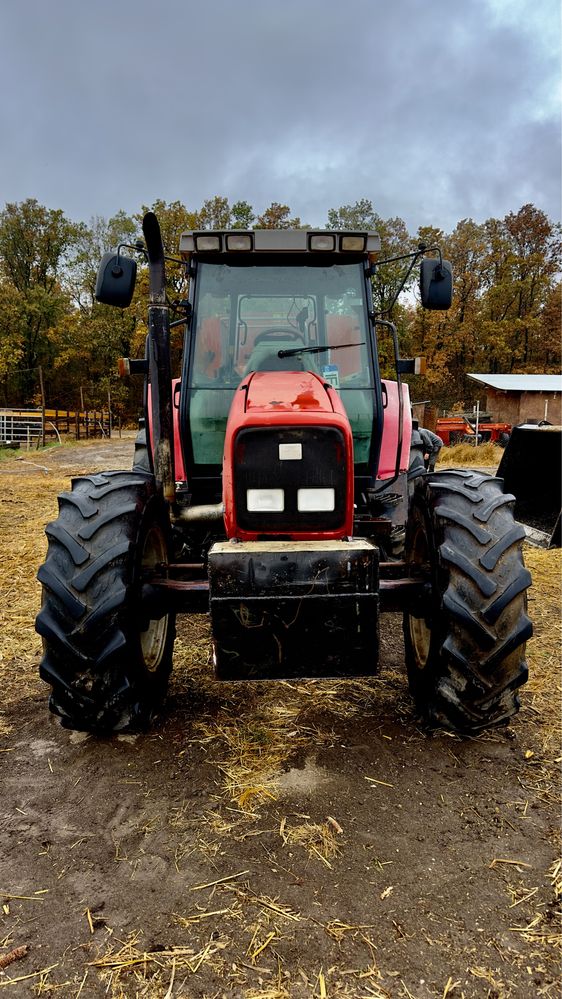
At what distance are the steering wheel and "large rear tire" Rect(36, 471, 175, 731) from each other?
4.52 feet

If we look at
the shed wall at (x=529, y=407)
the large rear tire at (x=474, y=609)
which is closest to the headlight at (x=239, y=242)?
the large rear tire at (x=474, y=609)

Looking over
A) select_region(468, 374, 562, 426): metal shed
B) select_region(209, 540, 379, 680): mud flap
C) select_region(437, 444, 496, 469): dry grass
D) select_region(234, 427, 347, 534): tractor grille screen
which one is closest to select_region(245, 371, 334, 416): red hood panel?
select_region(234, 427, 347, 534): tractor grille screen

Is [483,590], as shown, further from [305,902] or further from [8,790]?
[8,790]

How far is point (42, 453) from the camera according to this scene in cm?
2164

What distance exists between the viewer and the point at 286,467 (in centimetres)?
286

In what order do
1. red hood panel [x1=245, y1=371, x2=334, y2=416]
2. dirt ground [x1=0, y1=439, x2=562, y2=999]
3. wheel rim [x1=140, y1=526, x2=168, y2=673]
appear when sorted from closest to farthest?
1. dirt ground [x1=0, y1=439, x2=562, y2=999]
2. red hood panel [x1=245, y1=371, x2=334, y2=416]
3. wheel rim [x1=140, y1=526, x2=168, y2=673]

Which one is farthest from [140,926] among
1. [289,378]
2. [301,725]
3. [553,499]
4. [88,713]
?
[553,499]

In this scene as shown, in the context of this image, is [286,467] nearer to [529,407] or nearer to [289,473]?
[289,473]

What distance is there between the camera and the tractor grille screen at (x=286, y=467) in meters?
2.86

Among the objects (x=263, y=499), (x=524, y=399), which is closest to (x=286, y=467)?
(x=263, y=499)

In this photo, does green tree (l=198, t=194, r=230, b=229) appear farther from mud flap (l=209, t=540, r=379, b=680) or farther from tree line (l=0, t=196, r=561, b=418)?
mud flap (l=209, t=540, r=379, b=680)

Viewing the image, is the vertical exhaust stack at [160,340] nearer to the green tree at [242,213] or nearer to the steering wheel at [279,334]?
the steering wheel at [279,334]

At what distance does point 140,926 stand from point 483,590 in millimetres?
1733

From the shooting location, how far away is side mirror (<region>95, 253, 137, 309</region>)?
335 centimetres
